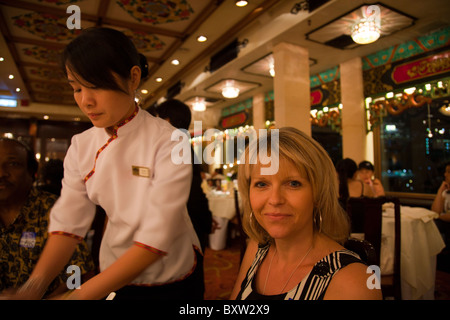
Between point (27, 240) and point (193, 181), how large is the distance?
79cm

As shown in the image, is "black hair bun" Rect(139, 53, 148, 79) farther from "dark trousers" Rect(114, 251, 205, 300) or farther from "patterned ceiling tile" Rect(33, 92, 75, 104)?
"dark trousers" Rect(114, 251, 205, 300)

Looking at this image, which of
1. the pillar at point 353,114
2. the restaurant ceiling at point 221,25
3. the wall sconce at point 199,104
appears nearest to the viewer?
the restaurant ceiling at point 221,25

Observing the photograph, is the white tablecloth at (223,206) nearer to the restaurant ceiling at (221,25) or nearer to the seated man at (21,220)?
the restaurant ceiling at (221,25)

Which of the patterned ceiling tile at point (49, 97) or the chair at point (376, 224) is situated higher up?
the patterned ceiling tile at point (49, 97)

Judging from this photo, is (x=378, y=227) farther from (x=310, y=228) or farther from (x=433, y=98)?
(x=433, y=98)

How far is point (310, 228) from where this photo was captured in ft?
3.18

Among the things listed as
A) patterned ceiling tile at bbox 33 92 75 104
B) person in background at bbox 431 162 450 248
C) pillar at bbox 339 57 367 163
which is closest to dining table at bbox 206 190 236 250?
pillar at bbox 339 57 367 163

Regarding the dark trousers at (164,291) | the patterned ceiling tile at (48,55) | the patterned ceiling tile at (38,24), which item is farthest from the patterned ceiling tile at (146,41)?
the dark trousers at (164,291)

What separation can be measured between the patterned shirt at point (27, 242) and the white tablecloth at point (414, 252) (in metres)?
2.62

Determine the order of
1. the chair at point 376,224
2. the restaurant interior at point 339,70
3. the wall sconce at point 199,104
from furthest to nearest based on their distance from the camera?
the wall sconce at point 199,104 → the restaurant interior at point 339,70 → the chair at point 376,224

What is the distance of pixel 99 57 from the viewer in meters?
0.50

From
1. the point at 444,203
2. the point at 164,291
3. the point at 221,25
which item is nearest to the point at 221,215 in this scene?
the point at 444,203

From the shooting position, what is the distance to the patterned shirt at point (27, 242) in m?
0.61

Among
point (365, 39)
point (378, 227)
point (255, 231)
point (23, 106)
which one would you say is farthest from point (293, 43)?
point (23, 106)
